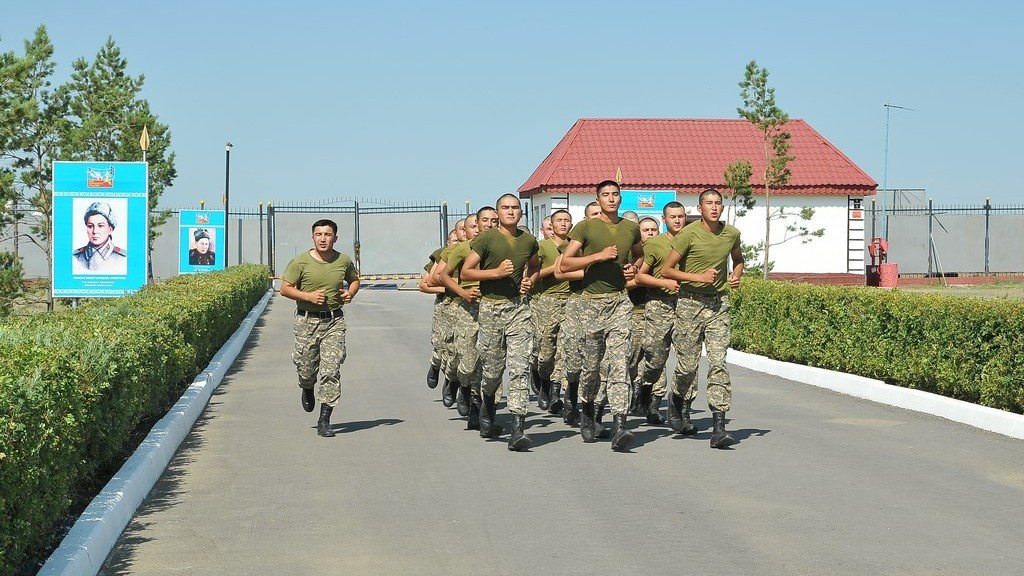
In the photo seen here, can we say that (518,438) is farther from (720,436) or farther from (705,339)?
(705,339)

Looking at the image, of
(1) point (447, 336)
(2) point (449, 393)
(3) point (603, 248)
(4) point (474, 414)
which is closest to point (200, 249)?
(2) point (449, 393)

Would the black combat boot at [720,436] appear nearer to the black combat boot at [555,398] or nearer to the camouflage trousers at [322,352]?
the black combat boot at [555,398]

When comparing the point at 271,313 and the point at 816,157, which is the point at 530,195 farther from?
the point at 271,313

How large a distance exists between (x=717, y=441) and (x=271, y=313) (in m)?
23.8

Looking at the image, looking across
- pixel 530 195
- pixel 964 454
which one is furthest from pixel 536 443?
pixel 530 195

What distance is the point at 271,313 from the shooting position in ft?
110

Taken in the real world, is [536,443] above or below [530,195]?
below

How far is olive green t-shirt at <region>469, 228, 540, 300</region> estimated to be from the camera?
36.0ft

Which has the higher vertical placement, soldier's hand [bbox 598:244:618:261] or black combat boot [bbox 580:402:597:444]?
soldier's hand [bbox 598:244:618:261]

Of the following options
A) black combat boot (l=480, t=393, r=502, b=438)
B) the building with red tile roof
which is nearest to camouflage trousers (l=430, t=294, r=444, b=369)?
black combat boot (l=480, t=393, r=502, b=438)

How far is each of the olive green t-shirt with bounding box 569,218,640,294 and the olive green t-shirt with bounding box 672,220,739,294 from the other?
Answer: 0.48 meters

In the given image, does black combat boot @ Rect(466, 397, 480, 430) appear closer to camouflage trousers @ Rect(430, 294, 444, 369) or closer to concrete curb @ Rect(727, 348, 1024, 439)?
camouflage trousers @ Rect(430, 294, 444, 369)

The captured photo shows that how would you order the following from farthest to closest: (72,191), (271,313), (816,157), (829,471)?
(816,157), (271,313), (72,191), (829,471)

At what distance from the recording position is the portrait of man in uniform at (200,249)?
43.9 metres
